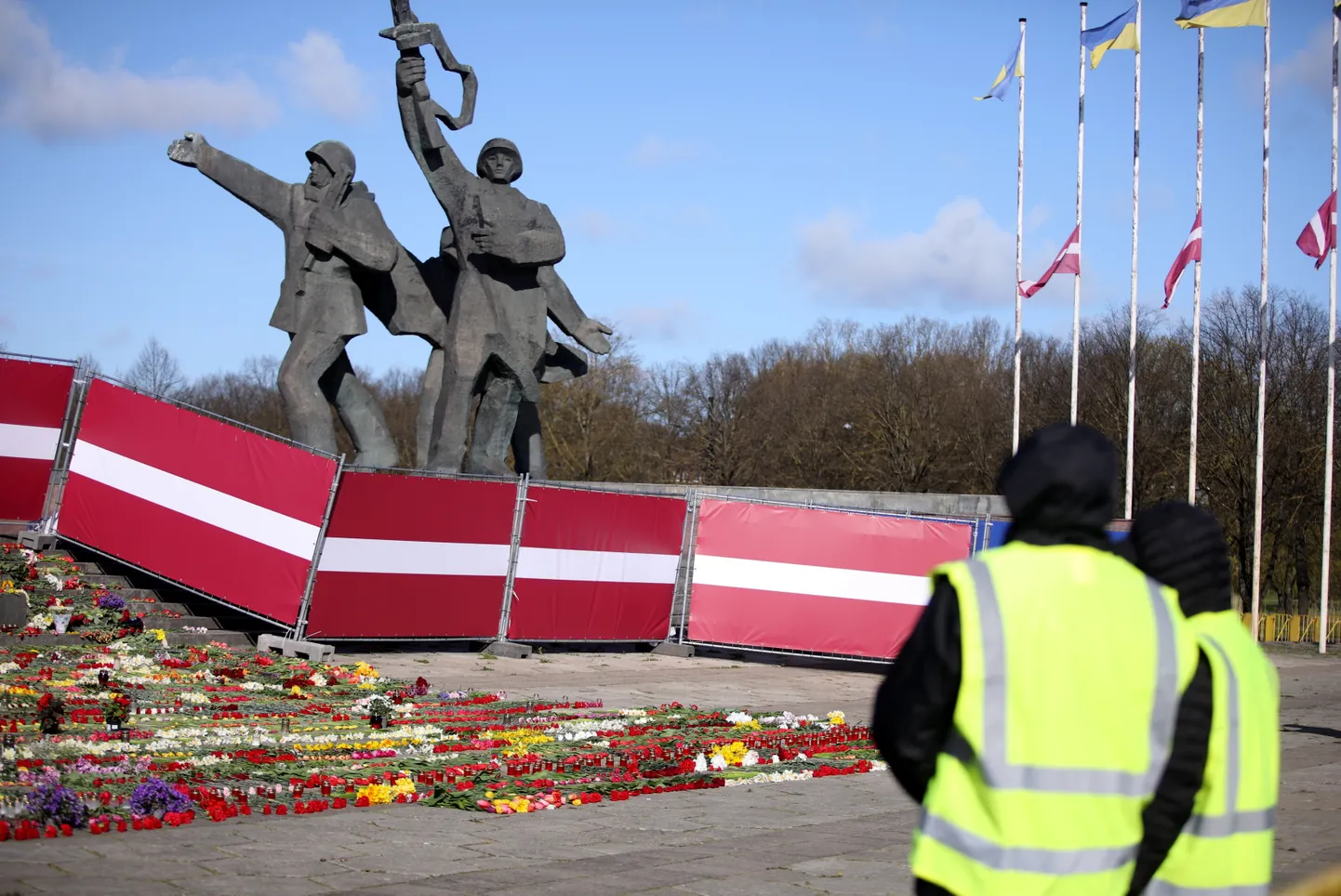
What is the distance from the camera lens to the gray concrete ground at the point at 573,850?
6.72 m

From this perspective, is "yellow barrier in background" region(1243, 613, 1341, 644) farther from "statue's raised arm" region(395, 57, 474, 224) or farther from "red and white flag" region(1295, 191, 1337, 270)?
"statue's raised arm" region(395, 57, 474, 224)

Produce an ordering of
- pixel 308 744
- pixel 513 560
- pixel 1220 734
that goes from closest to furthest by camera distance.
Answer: pixel 1220 734 → pixel 308 744 → pixel 513 560

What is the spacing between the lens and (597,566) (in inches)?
770

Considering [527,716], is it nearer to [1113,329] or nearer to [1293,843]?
[1293,843]

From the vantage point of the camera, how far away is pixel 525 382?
21.8 metres

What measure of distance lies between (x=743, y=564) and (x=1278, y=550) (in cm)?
3043

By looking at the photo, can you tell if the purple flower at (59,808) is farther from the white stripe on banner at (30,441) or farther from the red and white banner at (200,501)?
the white stripe on banner at (30,441)

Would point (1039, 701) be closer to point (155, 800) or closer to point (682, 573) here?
point (155, 800)

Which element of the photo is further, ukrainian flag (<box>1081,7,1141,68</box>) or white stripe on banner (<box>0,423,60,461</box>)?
ukrainian flag (<box>1081,7,1141,68</box>)

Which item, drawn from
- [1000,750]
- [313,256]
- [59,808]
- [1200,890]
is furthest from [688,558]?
[1000,750]

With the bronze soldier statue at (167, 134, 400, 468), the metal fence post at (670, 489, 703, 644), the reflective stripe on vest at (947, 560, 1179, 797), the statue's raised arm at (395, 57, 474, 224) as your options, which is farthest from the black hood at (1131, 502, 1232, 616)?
the statue's raised arm at (395, 57, 474, 224)

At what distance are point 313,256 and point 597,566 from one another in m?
5.96

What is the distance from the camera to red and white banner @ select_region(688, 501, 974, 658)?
64.1 feet

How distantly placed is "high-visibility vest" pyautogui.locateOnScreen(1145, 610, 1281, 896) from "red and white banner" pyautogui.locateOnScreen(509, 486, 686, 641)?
600 inches
